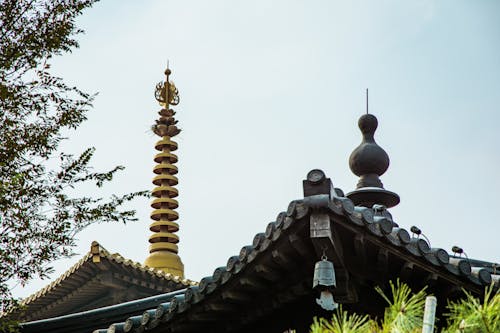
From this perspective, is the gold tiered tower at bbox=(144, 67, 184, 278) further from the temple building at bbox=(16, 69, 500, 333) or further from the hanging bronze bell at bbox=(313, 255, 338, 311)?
the hanging bronze bell at bbox=(313, 255, 338, 311)

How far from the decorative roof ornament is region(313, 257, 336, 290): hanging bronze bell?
112 inches

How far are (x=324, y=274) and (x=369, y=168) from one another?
322 centimetres

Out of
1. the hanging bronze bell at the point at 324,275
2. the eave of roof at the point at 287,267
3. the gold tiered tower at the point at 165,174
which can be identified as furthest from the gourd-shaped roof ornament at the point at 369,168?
the gold tiered tower at the point at 165,174

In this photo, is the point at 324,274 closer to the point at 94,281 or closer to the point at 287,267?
the point at 287,267

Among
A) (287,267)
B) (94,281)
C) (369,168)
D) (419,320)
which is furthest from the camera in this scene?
(94,281)

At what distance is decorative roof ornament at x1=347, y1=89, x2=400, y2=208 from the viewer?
9.94 meters

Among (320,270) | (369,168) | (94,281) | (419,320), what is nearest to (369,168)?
(369,168)

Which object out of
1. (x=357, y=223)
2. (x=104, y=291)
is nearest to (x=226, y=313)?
(x=357, y=223)

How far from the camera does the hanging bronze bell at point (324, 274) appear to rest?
711 centimetres

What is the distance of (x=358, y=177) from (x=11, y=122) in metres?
3.78

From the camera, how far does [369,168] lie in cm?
1015

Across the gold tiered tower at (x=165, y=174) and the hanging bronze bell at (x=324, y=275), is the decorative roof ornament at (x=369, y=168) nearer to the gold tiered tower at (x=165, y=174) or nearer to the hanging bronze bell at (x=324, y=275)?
the hanging bronze bell at (x=324, y=275)

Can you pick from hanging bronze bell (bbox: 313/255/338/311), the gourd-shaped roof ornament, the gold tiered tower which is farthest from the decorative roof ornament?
the gold tiered tower

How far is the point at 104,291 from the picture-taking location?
15.1 m
